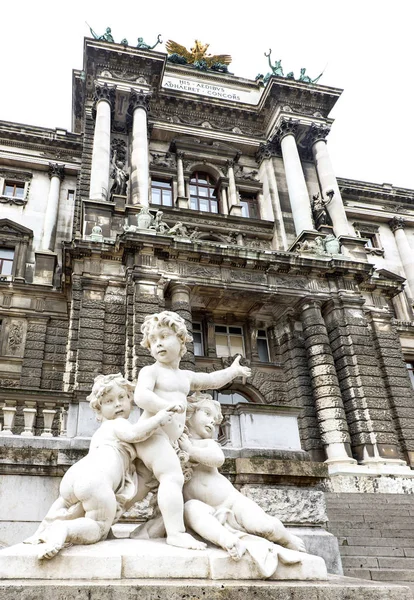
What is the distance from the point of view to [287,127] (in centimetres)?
2234

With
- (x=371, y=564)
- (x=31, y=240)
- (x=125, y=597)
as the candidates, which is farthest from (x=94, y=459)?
(x=31, y=240)

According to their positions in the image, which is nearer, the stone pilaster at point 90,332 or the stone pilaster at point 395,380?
the stone pilaster at point 90,332

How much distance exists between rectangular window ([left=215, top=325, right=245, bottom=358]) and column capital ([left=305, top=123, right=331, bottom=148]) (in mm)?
11135

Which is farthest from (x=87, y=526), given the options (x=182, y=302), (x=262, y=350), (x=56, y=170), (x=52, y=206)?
(x=56, y=170)

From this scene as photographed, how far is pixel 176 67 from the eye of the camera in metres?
25.4

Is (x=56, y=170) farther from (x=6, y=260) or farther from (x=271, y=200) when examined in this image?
(x=271, y=200)

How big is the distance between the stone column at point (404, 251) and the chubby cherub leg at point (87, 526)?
2430 cm

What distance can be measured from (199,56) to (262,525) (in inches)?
1219

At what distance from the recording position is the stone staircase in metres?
6.65

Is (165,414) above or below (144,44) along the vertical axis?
below

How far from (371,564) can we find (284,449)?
2221 millimetres

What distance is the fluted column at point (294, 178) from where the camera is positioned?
19969mm

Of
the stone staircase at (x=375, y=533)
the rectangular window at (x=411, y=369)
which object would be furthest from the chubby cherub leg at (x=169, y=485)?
the rectangular window at (x=411, y=369)

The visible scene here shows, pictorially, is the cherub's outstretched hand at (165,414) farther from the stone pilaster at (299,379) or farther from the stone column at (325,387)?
the stone pilaster at (299,379)
